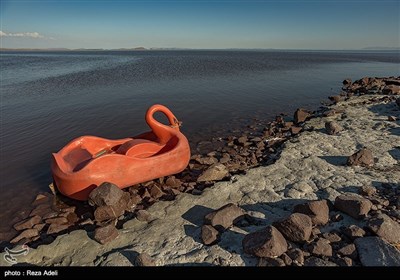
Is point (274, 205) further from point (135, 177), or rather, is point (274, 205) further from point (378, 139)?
point (378, 139)

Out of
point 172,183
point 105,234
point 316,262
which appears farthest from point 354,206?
point 105,234

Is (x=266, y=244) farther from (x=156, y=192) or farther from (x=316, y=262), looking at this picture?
(x=156, y=192)

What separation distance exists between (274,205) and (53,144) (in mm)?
8504

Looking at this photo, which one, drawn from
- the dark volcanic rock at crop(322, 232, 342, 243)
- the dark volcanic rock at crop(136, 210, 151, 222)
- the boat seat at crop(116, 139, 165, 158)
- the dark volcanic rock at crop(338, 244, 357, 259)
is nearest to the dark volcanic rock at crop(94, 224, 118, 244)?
the dark volcanic rock at crop(136, 210, 151, 222)

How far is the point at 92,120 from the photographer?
12812 millimetres

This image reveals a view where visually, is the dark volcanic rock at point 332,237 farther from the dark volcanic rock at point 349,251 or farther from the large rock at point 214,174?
the large rock at point 214,174

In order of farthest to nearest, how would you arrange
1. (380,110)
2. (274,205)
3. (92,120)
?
(92,120)
(380,110)
(274,205)

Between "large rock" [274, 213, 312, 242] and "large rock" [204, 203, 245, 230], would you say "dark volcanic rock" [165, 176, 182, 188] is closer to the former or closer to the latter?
"large rock" [204, 203, 245, 230]

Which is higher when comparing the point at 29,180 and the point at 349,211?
the point at 349,211

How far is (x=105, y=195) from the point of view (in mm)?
5441

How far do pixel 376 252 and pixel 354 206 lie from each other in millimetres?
1017

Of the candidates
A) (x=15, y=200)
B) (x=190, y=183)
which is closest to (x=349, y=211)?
(x=190, y=183)

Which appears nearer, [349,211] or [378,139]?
[349,211]

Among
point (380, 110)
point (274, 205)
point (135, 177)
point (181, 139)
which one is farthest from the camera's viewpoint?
point (380, 110)
